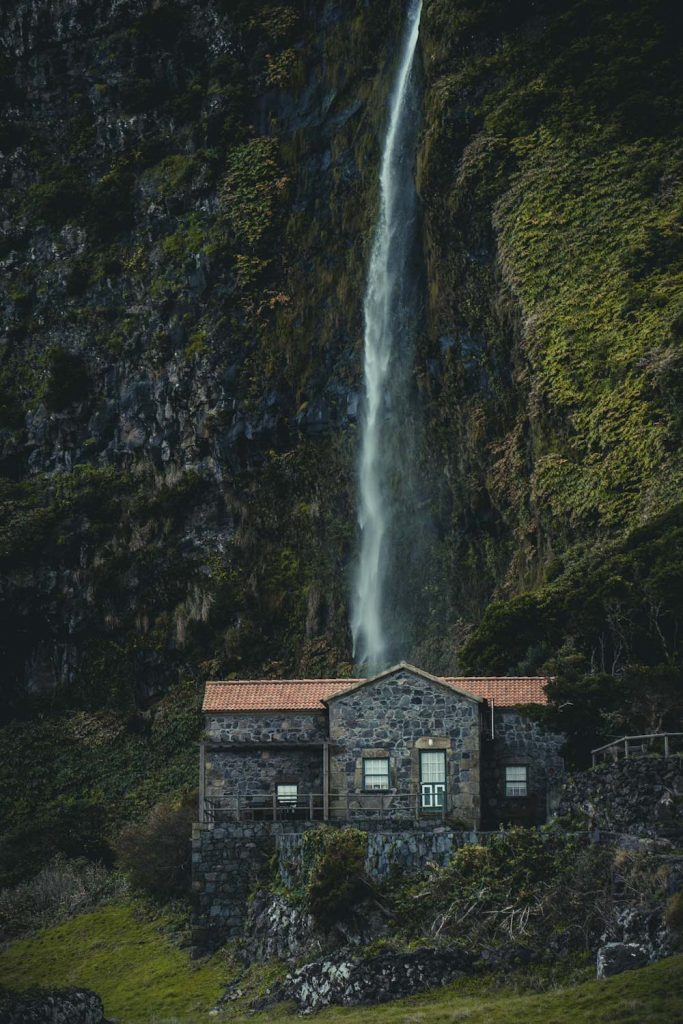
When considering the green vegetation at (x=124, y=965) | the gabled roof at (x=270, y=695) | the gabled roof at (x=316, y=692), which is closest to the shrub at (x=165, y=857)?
the green vegetation at (x=124, y=965)

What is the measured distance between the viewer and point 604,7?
299 feet

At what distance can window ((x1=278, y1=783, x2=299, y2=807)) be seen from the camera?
5781 centimetres

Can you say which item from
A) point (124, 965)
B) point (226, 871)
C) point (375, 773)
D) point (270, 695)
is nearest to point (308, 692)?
point (270, 695)

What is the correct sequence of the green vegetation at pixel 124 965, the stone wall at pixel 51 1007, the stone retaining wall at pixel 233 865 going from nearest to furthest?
the stone wall at pixel 51 1007 → the green vegetation at pixel 124 965 → the stone retaining wall at pixel 233 865

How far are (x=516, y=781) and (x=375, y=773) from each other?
4.22m

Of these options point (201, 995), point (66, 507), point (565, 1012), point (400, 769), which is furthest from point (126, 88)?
point (565, 1012)

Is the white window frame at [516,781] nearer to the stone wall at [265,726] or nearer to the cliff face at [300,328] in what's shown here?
the stone wall at [265,726]

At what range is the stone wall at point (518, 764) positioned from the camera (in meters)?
56.4

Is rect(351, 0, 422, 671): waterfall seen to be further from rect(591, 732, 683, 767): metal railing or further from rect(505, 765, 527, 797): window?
rect(591, 732, 683, 767): metal railing

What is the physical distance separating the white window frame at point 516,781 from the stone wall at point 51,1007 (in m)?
16.1

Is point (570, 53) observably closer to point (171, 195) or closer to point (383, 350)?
point (383, 350)

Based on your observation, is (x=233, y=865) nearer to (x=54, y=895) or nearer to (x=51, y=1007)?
(x=51, y=1007)

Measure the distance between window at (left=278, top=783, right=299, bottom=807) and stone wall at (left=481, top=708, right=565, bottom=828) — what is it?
578 centimetres

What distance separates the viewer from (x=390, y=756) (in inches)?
2221
